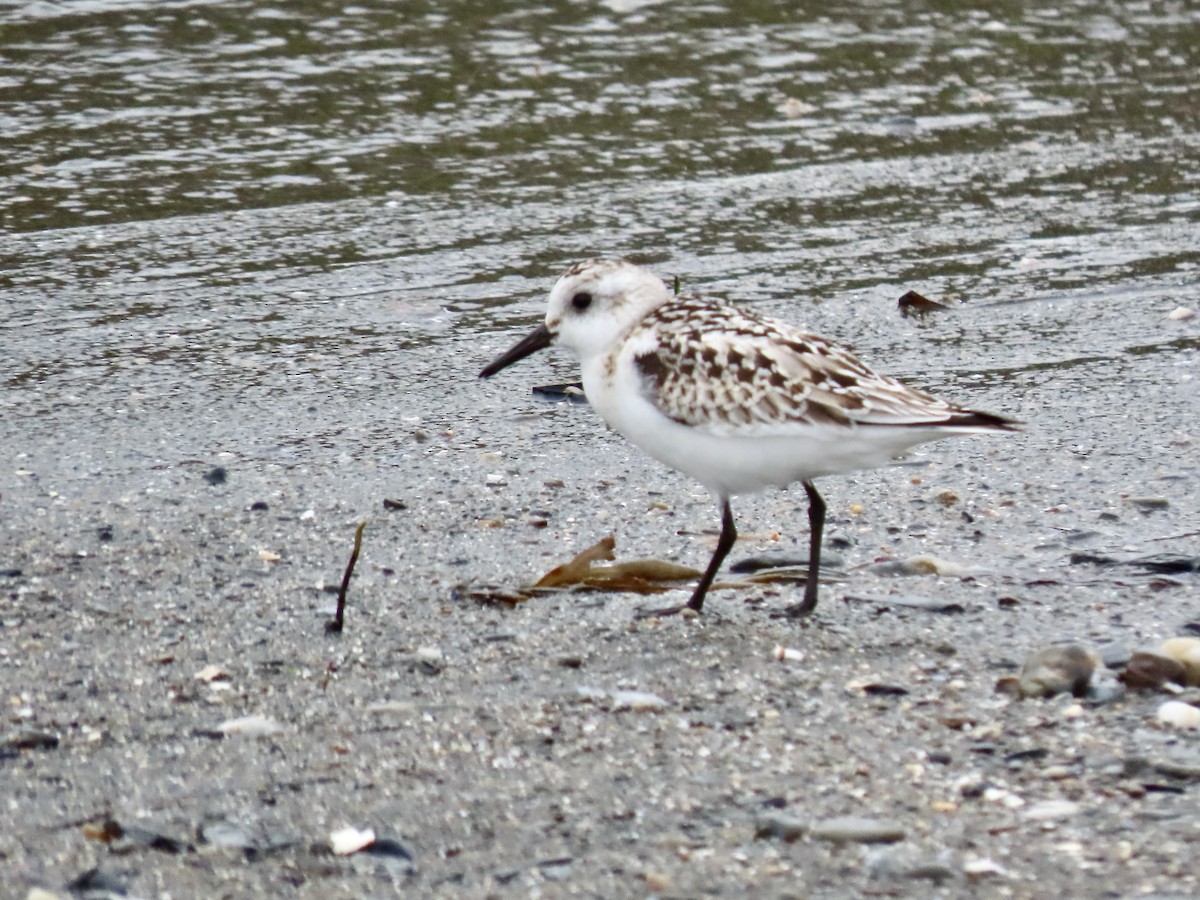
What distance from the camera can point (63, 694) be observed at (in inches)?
174

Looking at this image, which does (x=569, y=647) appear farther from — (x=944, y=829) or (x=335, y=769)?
(x=944, y=829)

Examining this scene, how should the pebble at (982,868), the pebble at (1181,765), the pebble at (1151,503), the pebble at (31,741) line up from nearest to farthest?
the pebble at (982,868) < the pebble at (1181,765) < the pebble at (31,741) < the pebble at (1151,503)

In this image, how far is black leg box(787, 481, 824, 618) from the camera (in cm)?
496

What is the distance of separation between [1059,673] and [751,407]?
106 centimetres

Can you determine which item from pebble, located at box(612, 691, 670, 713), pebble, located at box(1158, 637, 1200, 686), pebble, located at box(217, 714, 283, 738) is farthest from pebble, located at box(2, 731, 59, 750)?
pebble, located at box(1158, 637, 1200, 686)

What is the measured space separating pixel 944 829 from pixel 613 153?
6137 millimetres

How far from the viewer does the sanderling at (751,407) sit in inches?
190

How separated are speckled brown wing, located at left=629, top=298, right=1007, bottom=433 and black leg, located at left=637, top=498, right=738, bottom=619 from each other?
37 centimetres

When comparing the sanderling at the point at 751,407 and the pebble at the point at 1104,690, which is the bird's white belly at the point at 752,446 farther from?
the pebble at the point at 1104,690

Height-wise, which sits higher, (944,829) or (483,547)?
(944,829)

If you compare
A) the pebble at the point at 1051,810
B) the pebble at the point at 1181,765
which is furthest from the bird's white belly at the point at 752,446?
the pebble at the point at 1051,810

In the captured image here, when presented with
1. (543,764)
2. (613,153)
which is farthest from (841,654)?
(613,153)

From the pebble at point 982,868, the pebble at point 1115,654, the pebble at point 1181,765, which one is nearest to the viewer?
the pebble at point 982,868

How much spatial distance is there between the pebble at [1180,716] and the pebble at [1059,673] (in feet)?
0.64
